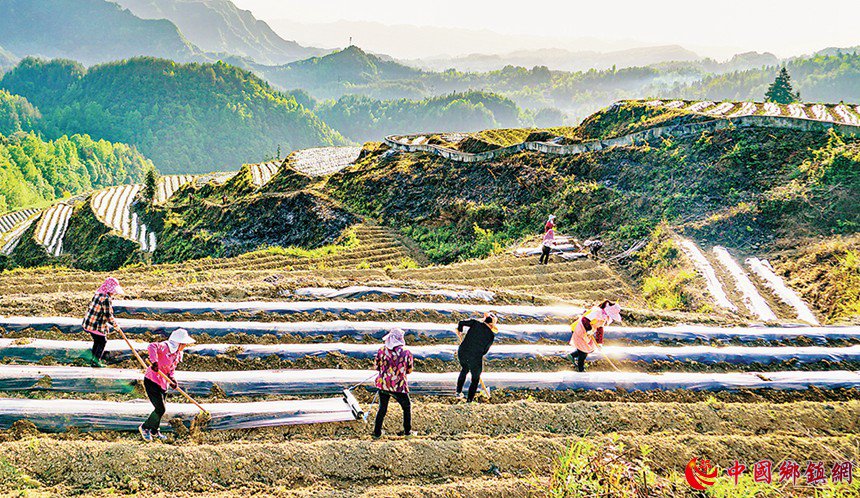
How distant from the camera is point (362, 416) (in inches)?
280

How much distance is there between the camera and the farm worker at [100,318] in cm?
800

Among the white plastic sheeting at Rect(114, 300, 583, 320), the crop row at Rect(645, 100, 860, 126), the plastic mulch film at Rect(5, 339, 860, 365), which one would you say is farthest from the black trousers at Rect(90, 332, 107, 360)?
the crop row at Rect(645, 100, 860, 126)

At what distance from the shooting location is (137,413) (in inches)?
271

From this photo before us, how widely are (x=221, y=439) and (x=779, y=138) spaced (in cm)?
2398

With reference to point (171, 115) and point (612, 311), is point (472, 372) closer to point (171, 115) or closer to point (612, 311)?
point (612, 311)

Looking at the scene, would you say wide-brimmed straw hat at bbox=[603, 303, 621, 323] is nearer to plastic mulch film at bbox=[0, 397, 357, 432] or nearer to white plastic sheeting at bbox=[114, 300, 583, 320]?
white plastic sheeting at bbox=[114, 300, 583, 320]

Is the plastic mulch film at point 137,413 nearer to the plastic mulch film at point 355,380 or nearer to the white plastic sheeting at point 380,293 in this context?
the plastic mulch film at point 355,380

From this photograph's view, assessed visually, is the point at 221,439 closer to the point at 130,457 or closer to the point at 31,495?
the point at 130,457

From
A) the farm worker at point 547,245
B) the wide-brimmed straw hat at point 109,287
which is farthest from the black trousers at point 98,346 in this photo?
the farm worker at point 547,245

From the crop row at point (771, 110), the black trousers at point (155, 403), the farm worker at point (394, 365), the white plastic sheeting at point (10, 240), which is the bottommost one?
the white plastic sheeting at point (10, 240)

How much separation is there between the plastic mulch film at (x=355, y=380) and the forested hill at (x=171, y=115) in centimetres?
17529

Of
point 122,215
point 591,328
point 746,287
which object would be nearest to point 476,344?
point 591,328

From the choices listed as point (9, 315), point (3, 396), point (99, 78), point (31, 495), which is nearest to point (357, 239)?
point (9, 315)

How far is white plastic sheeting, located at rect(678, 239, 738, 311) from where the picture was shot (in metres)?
13.4
